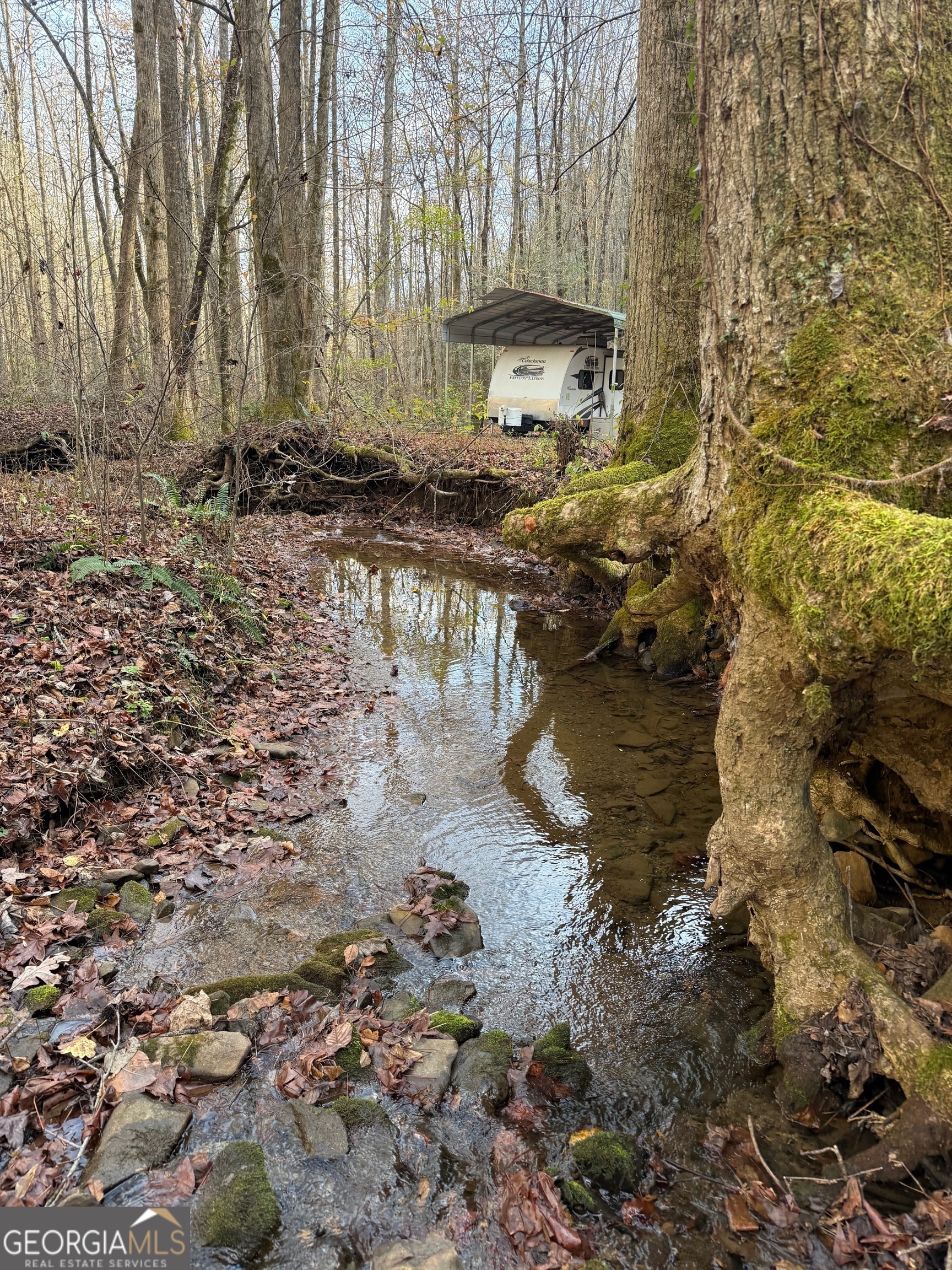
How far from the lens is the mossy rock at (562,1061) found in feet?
11.0

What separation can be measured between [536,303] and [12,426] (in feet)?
45.5

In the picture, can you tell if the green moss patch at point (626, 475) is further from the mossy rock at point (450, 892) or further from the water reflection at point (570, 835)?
the mossy rock at point (450, 892)

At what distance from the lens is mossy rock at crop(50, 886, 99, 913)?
4.03 metres

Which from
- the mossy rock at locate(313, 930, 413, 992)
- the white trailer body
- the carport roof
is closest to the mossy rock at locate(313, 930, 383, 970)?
the mossy rock at locate(313, 930, 413, 992)

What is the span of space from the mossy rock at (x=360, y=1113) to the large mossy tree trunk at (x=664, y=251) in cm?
699

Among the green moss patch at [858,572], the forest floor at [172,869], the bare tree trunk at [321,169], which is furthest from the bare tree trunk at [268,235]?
the green moss patch at [858,572]

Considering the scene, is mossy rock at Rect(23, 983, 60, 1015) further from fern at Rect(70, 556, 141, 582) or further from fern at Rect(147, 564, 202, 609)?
fern at Rect(147, 564, 202, 609)

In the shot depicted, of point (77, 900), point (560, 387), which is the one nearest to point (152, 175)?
point (560, 387)

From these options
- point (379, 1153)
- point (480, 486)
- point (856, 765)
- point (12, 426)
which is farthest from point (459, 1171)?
point (12, 426)

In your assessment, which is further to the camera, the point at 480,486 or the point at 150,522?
the point at 480,486

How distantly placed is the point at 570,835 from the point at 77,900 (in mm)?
3302

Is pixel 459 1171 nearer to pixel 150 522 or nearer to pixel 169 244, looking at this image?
pixel 150 522

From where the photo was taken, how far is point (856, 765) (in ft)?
14.7
